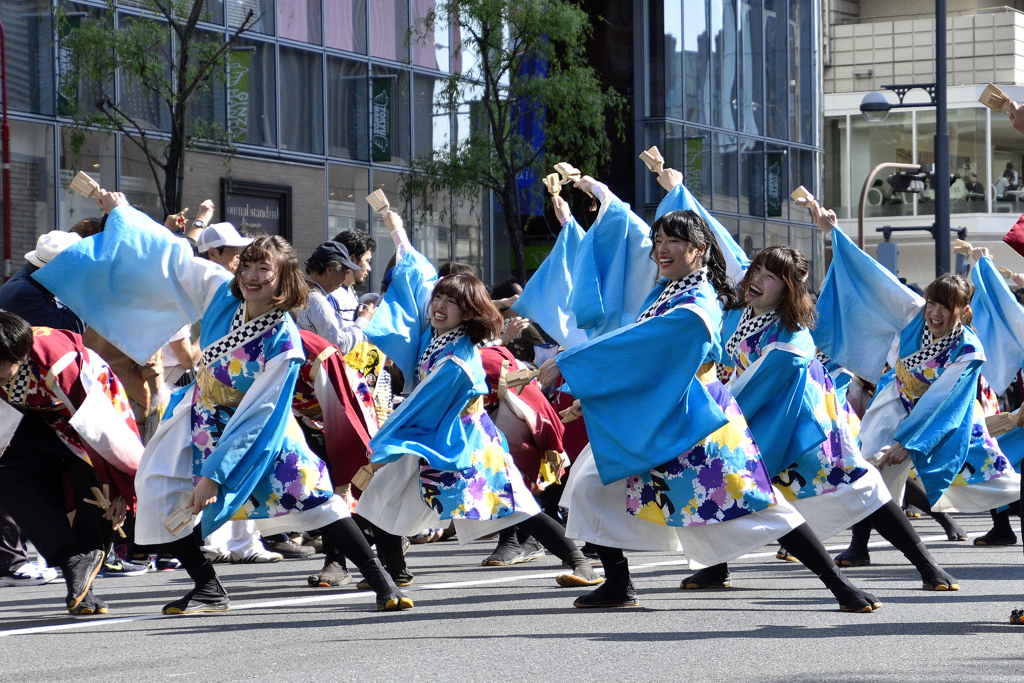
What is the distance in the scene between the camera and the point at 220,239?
6891 millimetres

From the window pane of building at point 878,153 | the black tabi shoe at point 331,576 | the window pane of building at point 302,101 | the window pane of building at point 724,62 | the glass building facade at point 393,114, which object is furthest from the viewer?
the window pane of building at point 878,153

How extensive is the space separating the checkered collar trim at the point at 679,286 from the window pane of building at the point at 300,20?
12.6 m

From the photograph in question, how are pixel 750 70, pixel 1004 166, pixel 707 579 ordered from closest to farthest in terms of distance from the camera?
pixel 707 579 < pixel 750 70 < pixel 1004 166

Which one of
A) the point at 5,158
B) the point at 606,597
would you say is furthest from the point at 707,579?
the point at 5,158

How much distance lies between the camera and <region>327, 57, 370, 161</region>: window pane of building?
1820cm

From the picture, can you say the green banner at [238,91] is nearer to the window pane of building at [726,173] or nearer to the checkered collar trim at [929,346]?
the window pane of building at [726,173]

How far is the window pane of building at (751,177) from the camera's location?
24.1 metres

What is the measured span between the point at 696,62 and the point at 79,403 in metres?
18.1

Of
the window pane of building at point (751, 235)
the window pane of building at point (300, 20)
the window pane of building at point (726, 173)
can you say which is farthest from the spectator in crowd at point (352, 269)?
the window pane of building at point (751, 235)

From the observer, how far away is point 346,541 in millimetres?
5730

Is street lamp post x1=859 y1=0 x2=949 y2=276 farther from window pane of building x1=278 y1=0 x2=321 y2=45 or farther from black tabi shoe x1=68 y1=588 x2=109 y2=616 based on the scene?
black tabi shoe x1=68 y1=588 x2=109 y2=616

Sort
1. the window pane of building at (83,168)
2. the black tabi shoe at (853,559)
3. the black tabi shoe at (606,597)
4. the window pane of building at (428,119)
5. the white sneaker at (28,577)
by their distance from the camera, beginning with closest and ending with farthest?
1. the black tabi shoe at (606,597)
2. the white sneaker at (28,577)
3. the black tabi shoe at (853,559)
4. the window pane of building at (83,168)
5. the window pane of building at (428,119)

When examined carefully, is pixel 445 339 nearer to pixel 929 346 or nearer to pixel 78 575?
pixel 78 575

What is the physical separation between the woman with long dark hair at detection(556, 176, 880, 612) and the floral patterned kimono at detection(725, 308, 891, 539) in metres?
0.44
